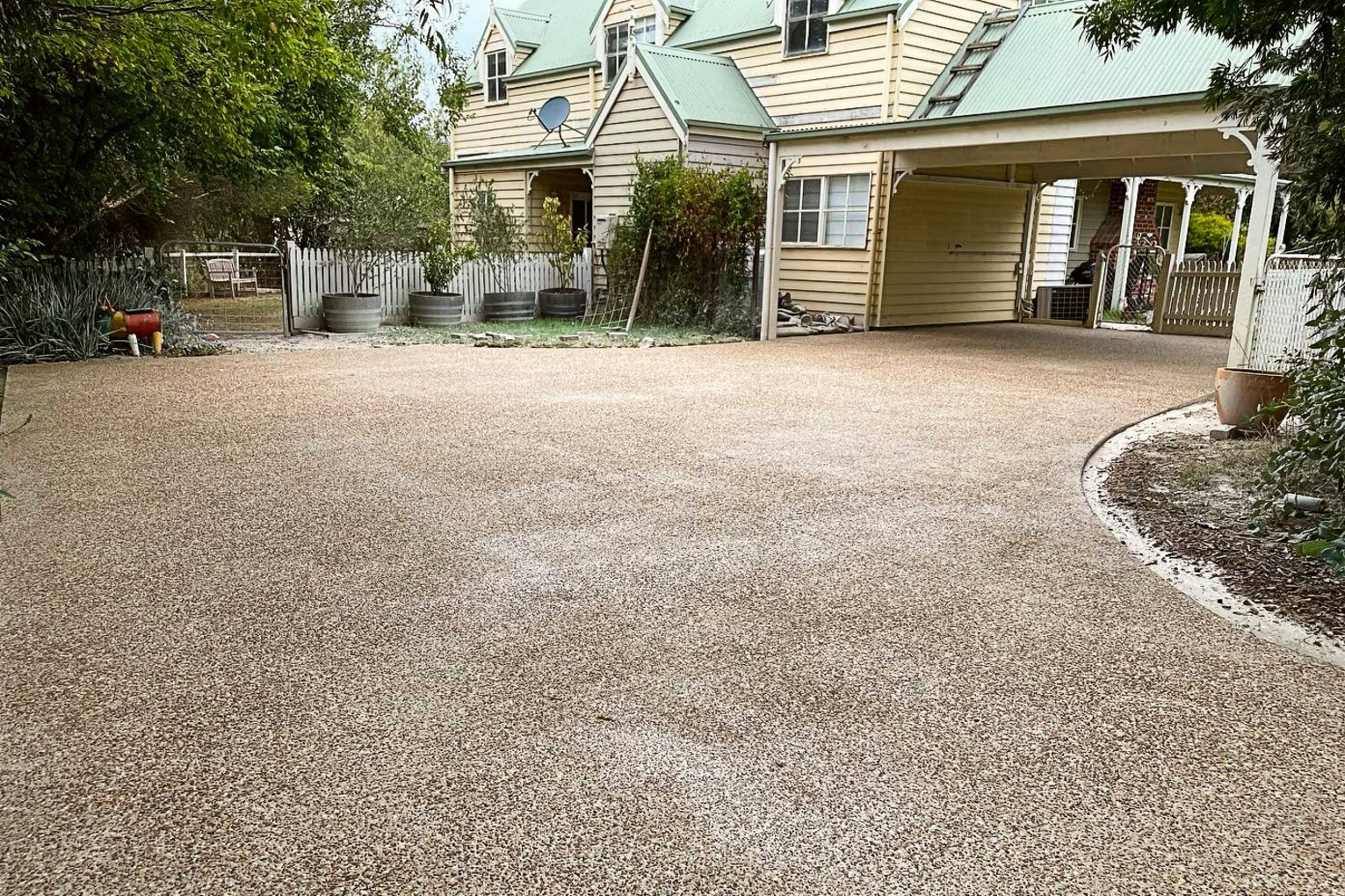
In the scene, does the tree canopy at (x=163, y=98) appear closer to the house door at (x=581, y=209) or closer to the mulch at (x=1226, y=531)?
the mulch at (x=1226, y=531)

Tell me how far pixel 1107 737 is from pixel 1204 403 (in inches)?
265

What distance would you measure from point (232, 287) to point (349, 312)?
5.67m

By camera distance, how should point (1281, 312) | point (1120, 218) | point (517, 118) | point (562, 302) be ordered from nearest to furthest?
point (1281, 312)
point (562, 302)
point (1120, 218)
point (517, 118)

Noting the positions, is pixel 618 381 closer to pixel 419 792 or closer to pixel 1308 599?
pixel 1308 599

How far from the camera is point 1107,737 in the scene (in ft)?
8.25

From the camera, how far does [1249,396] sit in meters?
6.19

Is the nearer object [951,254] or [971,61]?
[971,61]

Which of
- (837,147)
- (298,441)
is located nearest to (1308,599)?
(298,441)

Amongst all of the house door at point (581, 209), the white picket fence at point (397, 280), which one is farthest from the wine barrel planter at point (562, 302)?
the house door at point (581, 209)

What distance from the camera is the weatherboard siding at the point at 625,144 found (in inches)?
Result: 572

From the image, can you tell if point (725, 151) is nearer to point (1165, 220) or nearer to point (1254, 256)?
point (1254, 256)

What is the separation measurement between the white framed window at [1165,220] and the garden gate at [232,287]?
711 inches

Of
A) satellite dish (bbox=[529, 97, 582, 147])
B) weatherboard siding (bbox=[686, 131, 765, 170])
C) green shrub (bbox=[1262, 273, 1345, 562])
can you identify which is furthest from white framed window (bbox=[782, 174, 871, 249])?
green shrub (bbox=[1262, 273, 1345, 562])

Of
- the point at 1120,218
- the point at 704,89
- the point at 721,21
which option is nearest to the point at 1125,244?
the point at 1120,218
